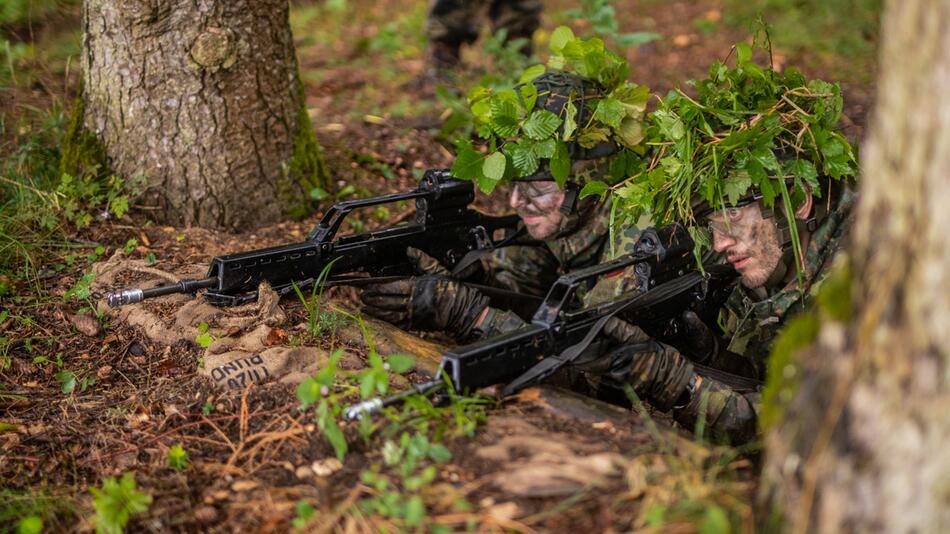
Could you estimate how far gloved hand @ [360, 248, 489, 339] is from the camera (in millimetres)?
4438

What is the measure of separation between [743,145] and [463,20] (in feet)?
16.7

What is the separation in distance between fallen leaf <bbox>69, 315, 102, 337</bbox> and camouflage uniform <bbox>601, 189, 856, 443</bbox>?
92.5 inches

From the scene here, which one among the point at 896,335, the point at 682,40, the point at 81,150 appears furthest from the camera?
the point at 682,40

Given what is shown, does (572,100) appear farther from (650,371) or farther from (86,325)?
(86,325)

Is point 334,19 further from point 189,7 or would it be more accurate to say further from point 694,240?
point 694,240

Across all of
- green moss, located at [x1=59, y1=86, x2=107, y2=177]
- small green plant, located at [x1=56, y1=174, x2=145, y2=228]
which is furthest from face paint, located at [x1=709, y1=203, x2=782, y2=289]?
green moss, located at [x1=59, y1=86, x2=107, y2=177]

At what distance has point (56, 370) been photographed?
3.85m

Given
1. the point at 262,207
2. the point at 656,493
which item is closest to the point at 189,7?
the point at 262,207

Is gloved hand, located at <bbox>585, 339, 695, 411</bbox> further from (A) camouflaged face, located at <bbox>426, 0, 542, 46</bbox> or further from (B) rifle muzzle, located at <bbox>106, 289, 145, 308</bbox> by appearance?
(A) camouflaged face, located at <bbox>426, 0, 542, 46</bbox>

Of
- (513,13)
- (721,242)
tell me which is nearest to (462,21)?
(513,13)

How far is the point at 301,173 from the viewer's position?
211 inches

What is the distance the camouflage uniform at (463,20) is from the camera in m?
8.34

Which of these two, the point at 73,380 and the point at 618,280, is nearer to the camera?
the point at 73,380

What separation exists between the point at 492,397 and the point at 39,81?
435cm
